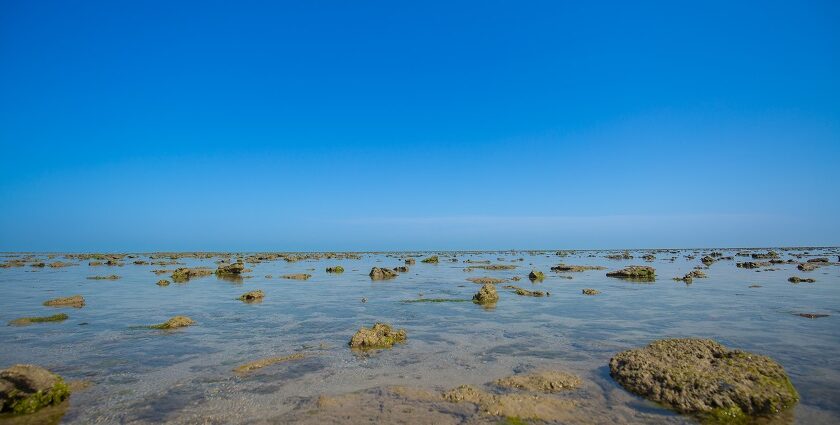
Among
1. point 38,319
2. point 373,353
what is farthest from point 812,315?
point 38,319

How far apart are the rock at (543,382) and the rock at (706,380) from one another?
3.23 feet

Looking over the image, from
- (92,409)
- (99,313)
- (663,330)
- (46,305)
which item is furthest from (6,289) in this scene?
(663,330)

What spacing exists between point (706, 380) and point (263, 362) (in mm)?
9092

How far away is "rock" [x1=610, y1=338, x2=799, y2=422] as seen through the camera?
22.1 feet

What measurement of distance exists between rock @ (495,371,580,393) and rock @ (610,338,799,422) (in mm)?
983

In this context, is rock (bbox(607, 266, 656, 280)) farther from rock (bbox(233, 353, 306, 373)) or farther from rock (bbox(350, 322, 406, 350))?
rock (bbox(233, 353, 306, 373))

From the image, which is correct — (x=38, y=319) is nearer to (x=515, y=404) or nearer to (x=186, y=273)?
(x=515, y=404)

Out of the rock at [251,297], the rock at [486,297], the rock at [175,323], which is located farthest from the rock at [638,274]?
the rock at [175,323]

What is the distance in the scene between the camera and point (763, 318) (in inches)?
600

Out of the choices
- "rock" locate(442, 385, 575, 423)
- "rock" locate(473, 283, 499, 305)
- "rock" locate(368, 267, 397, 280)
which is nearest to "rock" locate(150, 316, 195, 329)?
"rock" locate(442, 385, 575, 423)

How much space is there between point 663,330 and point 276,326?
13065mm

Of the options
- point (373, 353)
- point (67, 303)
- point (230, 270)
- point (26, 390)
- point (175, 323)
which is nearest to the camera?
point (26, 390)

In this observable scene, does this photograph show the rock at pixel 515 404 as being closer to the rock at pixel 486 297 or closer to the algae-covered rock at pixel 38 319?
the rock at pixel 486 297

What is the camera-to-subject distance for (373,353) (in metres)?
10.9
